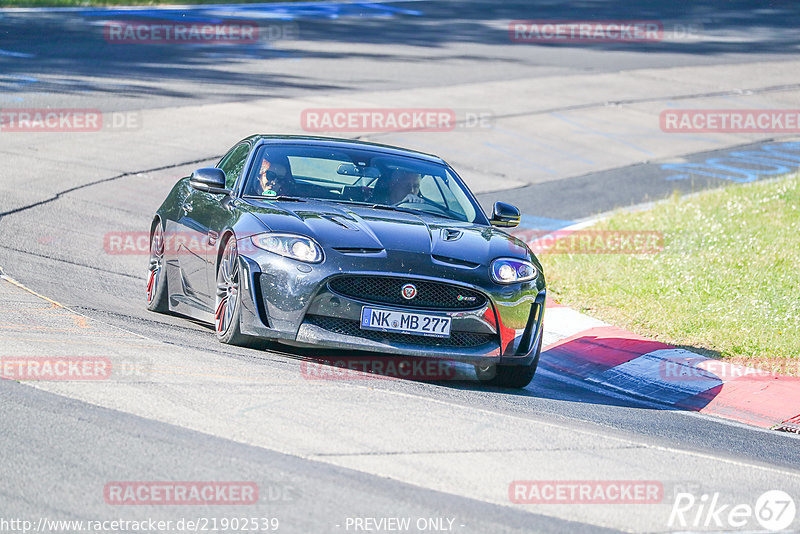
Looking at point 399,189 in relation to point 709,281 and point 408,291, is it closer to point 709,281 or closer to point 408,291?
point 408,291

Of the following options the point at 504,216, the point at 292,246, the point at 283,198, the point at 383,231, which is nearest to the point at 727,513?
the point at 383,231

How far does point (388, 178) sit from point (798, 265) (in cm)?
552

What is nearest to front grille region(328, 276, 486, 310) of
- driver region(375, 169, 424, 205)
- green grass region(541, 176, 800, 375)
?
driver region(375, 169, 424, 205)

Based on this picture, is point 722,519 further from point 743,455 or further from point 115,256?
point 115,256

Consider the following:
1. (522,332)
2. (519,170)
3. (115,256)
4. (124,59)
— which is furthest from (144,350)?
(124,59)

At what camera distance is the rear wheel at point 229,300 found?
713cm

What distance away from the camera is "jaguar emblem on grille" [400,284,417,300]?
6.83m

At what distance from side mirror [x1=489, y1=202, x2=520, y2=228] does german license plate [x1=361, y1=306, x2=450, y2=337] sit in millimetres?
1805

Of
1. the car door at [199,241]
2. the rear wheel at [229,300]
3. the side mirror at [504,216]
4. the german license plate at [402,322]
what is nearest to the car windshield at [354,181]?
the side mirror at [504,216]

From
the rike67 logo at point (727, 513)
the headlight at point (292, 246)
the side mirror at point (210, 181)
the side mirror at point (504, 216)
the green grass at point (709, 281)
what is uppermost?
the side mirror at point (210, 181)

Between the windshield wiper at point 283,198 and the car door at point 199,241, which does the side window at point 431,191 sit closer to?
the windshield wiper at point 283,198

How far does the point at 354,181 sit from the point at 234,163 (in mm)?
1138

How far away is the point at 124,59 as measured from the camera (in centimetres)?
2344

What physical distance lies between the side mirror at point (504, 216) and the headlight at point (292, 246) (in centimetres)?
199
